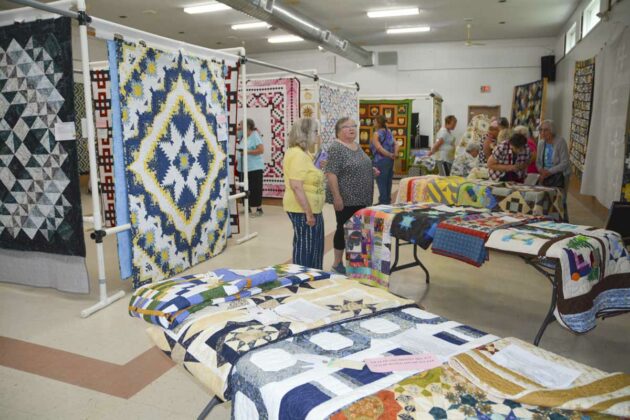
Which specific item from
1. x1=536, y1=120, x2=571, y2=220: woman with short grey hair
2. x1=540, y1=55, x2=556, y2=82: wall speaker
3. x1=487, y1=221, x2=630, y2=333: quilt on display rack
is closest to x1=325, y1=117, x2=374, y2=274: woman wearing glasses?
x1=487, y1=221, x2=630, y2=333: quilt on display rack

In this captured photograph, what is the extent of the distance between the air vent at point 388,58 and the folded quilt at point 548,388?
12979mm

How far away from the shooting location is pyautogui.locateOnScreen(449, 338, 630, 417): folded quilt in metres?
1.24

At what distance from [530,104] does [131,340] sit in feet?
37.0

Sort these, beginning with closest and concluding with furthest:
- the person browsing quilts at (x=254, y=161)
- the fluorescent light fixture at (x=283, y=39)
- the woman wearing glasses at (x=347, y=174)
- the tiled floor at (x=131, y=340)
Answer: the tiled floor at (x=131, y=340)
the woman wearing glasses at (x=347, y=174)
the person browsing quilts at (x=254, y=161)
the fluorescent light fixture at (x=283, y=39)

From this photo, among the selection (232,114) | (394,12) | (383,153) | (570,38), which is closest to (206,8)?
(394,12)

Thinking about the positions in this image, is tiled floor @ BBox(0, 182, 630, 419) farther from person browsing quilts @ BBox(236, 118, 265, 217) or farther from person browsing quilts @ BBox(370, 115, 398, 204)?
person browsing quilts @ BBox(236, 118, 265, 217)

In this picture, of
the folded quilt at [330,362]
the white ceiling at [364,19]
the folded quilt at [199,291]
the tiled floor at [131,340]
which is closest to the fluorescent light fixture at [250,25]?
the white ceiling at [364,19]

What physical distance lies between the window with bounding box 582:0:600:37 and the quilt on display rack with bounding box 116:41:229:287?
20.9 ft

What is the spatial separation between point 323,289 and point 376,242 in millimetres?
1469

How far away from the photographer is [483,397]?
1.30m

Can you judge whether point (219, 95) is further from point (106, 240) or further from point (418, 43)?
point (418, 43)

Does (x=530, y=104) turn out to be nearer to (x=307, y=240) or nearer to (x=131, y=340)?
(x=307, y=240)

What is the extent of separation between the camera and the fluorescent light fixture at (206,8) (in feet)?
29.6

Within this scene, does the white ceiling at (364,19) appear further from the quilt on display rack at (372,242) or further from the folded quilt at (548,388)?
the folded quilt at (548,388)
